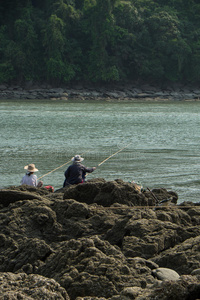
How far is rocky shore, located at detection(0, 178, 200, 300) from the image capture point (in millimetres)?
A: 4242

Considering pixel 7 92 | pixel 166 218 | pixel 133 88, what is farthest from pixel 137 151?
pixel 133 88

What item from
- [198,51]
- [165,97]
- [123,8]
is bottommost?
[165,97]

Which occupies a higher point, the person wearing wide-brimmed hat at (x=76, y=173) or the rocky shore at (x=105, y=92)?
the person wearing wide-brimmed hat at (x=76, y=173)

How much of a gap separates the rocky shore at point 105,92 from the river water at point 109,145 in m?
18.1

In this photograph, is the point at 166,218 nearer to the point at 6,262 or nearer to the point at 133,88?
the point at 6,262

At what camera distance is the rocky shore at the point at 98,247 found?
4242 mm

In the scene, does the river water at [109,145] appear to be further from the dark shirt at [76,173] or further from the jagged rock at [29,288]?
the jagged rock at [29,288]

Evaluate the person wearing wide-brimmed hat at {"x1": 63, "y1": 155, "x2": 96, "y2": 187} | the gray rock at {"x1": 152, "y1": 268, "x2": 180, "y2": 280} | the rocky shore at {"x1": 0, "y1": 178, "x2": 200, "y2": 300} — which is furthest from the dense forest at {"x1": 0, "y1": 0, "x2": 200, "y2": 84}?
the gray rock at {"x1": 152, "y1": 268, "x2": 180, "y2": 280}

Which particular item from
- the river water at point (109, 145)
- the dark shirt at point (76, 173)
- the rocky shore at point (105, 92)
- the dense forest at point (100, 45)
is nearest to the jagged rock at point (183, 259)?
the dark shirt at point (76, 173)

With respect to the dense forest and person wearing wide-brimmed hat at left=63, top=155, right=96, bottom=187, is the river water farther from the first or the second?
the dense forest

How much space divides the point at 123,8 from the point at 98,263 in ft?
202

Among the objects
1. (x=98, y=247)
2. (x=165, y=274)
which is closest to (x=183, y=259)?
(x=165, y=274)

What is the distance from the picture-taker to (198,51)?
64.5 metres

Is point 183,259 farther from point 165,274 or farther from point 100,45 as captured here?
point 100,45
